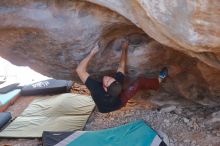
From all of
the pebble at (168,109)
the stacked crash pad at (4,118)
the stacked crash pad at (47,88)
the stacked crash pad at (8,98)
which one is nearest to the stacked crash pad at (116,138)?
the pebble at (168,109)

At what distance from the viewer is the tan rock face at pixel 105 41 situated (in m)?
3.44

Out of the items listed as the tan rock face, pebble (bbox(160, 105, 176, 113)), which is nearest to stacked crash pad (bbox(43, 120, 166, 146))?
pebble (bbox(160, 105, 176, 113))

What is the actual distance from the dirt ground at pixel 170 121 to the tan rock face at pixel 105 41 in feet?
0.73

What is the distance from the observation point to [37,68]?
5012 mm

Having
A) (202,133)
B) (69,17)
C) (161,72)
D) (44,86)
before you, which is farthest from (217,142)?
(44,86)

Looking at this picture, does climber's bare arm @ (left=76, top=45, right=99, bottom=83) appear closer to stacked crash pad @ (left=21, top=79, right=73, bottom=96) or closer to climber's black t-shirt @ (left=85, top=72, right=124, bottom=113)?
climber's black t-shirt @ (left=85, top=72, right=124, bottom=113)

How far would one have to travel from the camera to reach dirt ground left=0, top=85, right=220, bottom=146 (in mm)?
4746

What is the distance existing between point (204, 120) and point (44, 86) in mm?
3498

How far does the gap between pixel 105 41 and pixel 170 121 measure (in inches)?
58.9

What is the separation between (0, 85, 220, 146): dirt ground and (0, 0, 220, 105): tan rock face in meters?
0.22

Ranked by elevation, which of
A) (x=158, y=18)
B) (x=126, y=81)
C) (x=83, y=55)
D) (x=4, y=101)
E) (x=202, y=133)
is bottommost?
(x=4, y=101)

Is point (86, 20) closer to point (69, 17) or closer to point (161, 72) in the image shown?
point (69, 17)

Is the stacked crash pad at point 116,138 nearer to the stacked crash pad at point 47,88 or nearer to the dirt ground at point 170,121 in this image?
the dirt ground at point 170,121

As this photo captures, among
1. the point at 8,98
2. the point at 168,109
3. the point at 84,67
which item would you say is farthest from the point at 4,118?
the point at 168,109
